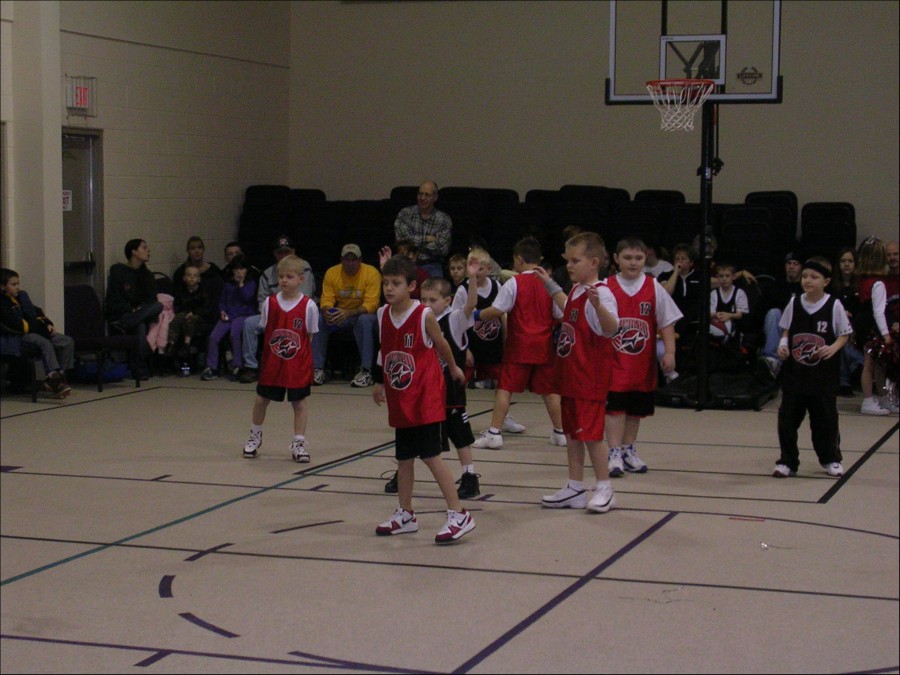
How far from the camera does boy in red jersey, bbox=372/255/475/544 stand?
18.9 ft

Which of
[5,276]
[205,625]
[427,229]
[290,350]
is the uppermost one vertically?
[427,229]

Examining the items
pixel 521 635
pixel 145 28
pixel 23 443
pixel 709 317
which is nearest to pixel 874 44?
pixel 709 317

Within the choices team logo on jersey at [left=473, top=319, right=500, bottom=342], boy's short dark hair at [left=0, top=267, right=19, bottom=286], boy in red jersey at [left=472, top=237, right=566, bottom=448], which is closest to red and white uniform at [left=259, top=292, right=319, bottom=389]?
boy in red jersey at [left=472, top=237, right=566, bottom=448]

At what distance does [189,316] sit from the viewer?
12.3 meters

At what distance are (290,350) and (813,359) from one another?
3.18 metres

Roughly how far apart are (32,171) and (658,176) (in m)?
6.74

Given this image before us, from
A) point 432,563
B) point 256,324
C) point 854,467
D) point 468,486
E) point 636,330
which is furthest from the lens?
point 256,324

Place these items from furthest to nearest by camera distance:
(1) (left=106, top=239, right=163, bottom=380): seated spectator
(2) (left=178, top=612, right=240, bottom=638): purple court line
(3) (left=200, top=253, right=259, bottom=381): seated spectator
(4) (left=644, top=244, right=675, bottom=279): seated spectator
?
1. (3) (left=200, top=253, right=259, bottom=381): seated spectator
2. (1) (left=106, top=239, right=163, bottom=380): seated spectator
3. (4) (left=644, top=244, right=675, bottom=279): seated spectator
4. (2) (left=178, top=612, right=240, bottom=638): purple court line

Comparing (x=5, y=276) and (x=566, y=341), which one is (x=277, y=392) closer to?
(x=566, y=341)

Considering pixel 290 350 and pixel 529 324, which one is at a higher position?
pixel 529 324

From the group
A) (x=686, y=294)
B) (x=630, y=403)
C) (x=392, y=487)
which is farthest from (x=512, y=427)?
(x=686, y=294)

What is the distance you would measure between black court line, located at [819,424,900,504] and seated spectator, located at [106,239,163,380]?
6.69 metres

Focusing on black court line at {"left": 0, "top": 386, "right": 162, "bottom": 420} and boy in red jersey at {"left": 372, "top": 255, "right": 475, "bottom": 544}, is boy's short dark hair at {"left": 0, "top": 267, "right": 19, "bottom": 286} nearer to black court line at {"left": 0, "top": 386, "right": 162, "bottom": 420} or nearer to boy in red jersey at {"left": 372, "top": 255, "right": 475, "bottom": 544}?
black court line at {"left": 0, "top": 386, "right": 162, "bottom": 420}

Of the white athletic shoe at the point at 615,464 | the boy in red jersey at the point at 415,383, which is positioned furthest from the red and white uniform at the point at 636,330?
the boy in red jersey at the point at 415,383
